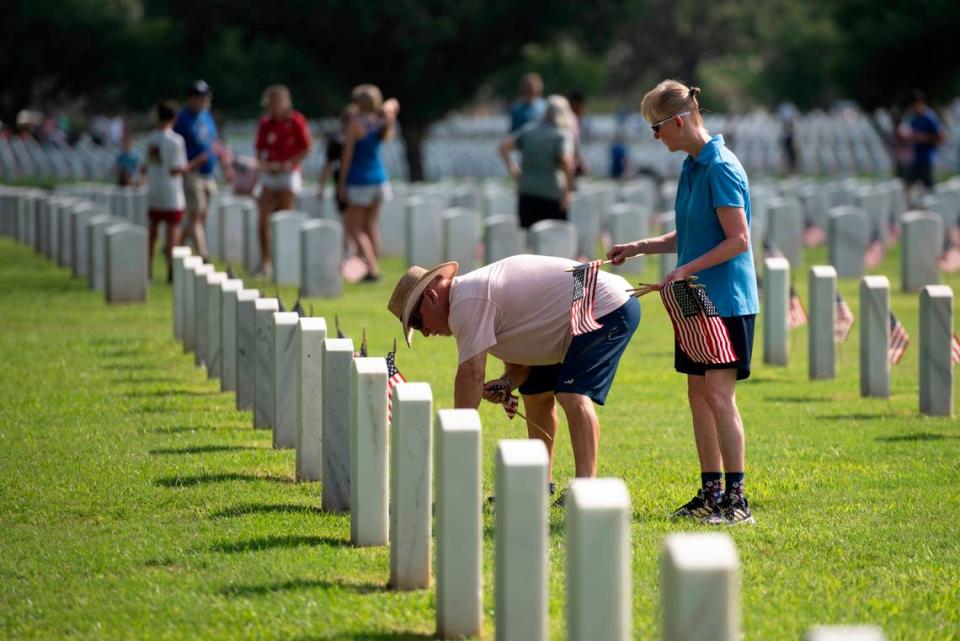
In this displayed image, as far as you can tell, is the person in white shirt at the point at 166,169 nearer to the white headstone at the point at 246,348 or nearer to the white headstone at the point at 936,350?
the white headstone at the point at 246,348

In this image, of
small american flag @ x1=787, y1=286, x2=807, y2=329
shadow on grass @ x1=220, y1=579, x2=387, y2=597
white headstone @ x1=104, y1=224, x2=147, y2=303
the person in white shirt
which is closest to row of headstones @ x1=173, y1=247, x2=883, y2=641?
shadow on grass @ x1=220, y1=579, x2=387, y2=597

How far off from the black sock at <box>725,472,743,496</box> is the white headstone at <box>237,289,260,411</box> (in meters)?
3.38

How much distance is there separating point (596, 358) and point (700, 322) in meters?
0.47

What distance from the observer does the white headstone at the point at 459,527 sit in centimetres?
601

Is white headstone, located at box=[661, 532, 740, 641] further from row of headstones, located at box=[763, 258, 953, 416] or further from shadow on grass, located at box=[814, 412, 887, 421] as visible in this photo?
shadow on grass, located at box=[814, 412, 887, 421]

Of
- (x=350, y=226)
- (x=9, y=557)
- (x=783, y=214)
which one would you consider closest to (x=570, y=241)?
(x=350, y=226)

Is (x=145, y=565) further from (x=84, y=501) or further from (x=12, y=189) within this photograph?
(x=12, y=189)

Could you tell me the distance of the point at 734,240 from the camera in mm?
7625

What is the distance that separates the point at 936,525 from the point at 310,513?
2779 millimetres

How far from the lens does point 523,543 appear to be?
5.52 m

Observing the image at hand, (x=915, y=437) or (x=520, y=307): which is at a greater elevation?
(x=520, y=307)

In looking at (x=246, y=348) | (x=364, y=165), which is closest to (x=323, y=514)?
(x=246, y=348)

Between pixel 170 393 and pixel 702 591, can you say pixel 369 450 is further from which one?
pixel 170 393

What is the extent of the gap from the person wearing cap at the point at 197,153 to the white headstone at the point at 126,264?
1.12 meters
